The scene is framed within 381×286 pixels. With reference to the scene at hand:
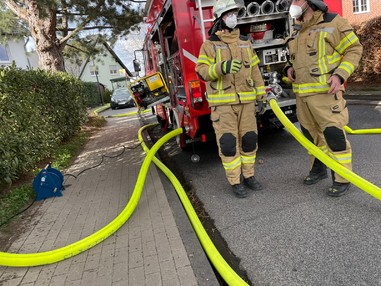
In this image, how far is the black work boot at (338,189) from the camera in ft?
10.5

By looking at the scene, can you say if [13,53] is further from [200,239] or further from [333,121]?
[333,121]

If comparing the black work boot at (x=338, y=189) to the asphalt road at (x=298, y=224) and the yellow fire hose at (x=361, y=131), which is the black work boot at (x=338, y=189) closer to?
the asphalt road at (x=298, y=224)

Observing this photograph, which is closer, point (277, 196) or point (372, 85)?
point (277, 196)

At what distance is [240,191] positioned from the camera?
3.62 meters

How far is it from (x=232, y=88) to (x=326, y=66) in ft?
3.15

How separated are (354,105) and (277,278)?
7.53 m

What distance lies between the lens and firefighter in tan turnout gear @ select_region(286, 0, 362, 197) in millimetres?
2979

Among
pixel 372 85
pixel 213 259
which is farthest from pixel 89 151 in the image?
pixel 372 85

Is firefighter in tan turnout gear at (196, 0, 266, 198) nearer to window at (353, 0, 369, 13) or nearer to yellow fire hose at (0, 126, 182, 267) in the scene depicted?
yellow fire hose at (0, 126, 182, 267)

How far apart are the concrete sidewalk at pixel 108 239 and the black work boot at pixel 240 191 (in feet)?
2.63

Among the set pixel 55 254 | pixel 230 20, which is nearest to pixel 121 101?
pixel 230 20

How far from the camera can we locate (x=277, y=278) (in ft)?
7.34

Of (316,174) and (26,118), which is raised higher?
(26,118)

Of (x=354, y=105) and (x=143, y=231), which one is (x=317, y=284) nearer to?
(x=143, y=231)
